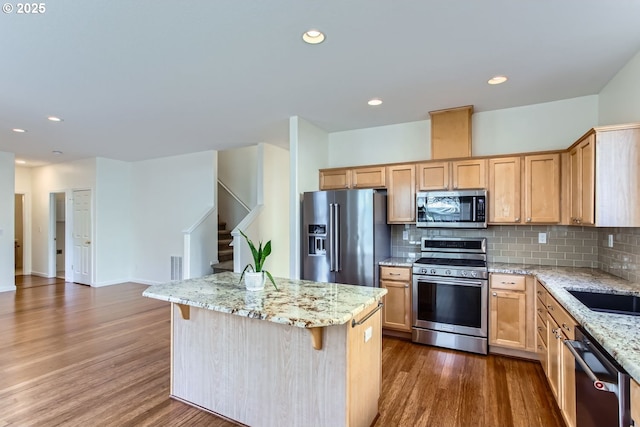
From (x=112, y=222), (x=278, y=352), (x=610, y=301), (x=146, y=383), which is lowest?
(x=146, y=383)

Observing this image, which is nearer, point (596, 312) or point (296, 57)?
point (596, 312)

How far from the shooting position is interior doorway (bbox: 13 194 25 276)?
26.5 ft

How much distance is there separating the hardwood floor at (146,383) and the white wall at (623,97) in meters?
2.39

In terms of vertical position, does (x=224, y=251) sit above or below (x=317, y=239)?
below

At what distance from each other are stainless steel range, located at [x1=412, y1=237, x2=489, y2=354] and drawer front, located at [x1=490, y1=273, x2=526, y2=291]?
Answer: 0.23ft

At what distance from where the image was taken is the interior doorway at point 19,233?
26.5 ft

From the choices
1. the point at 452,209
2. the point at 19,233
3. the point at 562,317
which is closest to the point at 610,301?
the point at 562,317

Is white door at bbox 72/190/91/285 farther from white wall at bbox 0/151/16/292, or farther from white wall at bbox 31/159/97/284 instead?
white wall at bbox 0/151/16/292

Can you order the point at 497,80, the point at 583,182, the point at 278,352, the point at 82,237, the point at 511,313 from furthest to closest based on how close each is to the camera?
the point at 82,237 → the point at 511,313 → the point at 497,80 → the point at 583,182 → the point at 278,352

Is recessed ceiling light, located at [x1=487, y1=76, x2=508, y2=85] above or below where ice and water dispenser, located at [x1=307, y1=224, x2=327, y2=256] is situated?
above

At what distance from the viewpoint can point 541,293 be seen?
A: 2828 millimetres

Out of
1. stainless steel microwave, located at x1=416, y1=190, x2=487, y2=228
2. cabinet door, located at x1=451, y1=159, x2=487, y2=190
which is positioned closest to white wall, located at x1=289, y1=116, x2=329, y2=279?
stainless steel microwave, located at x1=416, y1=190, x2=487, y2=228

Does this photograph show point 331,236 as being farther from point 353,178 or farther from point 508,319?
point 508,319

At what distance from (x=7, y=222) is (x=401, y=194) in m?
7.44
